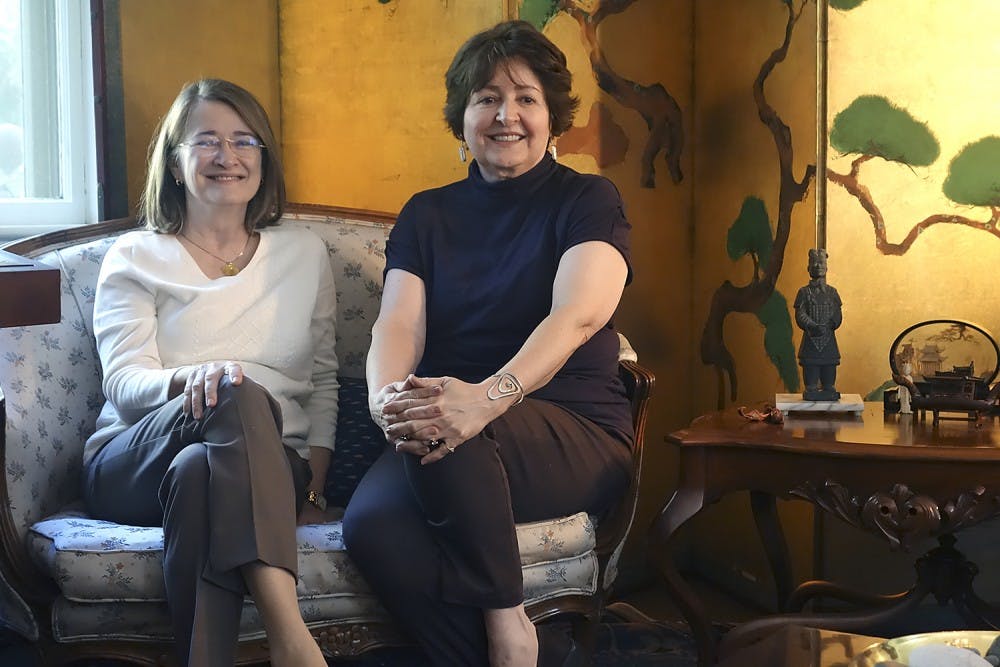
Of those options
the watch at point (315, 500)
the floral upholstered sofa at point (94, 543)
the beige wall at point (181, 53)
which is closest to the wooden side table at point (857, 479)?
the floral upholstered sofa at point (94, 543)

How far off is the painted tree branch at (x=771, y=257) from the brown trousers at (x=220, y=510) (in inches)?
57.2

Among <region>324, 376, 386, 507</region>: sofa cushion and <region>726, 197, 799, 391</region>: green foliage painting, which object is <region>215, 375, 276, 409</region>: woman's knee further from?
<region>726, 197, 799, 391</region>: green foliage painting

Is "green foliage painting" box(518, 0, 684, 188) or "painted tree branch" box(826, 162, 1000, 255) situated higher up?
"green foliage painting" box(518, 0, 684, 188)

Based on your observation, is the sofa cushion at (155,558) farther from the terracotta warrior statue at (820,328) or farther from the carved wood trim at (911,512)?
the terracotta warrior statue at (820,328)

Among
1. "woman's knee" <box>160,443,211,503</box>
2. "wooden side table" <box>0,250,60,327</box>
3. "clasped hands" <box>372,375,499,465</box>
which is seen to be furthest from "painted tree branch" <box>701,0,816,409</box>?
"wooden side table" <box>0,250,60,327</box>

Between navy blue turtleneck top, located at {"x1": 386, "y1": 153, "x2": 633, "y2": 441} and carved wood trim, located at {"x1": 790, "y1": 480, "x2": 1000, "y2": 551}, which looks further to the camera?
navy blue turtleneck top, located at {"x1": 386, "y1": 153, "x2": 633, "y2": 441}

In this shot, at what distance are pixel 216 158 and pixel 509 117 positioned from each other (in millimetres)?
619

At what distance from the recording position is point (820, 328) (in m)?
2.16

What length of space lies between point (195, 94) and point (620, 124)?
116cm

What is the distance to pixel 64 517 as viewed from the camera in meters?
1.95

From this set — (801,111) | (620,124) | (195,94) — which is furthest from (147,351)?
(801,111)

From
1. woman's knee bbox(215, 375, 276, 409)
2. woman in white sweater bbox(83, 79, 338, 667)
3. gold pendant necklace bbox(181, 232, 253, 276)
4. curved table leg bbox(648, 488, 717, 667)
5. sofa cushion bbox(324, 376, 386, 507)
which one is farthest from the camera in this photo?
gold pendant necklace bbox(181, 232, 253, 276)

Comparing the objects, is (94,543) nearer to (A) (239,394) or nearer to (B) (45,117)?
(A) (239,394)

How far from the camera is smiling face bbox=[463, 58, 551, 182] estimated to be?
6.97 ft
